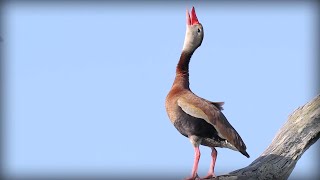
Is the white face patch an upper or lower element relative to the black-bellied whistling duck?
upper

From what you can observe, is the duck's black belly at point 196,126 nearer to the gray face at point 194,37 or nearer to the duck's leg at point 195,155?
the duck's leg at point 195,155

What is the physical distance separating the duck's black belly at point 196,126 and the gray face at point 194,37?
0.97 m

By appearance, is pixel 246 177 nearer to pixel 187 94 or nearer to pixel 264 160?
pixel 264 160

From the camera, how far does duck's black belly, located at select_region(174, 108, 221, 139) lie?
10188 millimetres

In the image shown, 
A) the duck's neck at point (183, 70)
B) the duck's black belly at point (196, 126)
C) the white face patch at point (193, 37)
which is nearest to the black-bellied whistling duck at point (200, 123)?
the duck's black belly at point (196, 126)

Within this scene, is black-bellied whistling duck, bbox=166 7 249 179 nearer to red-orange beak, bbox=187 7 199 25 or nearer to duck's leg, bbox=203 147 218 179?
duck's leg, bbox=203 147 218 179

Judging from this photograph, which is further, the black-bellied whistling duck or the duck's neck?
the duck's neck

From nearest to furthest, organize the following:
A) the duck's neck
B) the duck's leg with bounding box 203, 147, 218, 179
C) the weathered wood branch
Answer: the duck's leg with bounding box 203, 147, 218, 179
the weathered wood branch
the duck's neck

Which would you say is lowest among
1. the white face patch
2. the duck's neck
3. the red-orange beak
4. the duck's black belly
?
the duck's black belly

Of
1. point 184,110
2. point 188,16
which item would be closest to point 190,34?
point 188,16

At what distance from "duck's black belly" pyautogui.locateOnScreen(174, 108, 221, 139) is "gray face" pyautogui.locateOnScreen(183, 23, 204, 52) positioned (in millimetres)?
974

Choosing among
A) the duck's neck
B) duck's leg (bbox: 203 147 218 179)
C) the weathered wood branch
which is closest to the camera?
duck's leg (bbox: 203 147 218 179)

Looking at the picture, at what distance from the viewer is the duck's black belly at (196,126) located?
401 inches

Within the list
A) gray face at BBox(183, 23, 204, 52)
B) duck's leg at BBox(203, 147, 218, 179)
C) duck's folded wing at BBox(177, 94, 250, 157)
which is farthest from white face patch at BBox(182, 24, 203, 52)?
duck's leg at BBox(203, 147, 218, 179)
